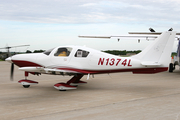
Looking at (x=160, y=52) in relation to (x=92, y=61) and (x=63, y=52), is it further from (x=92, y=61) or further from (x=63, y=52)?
(x=63, y=52)

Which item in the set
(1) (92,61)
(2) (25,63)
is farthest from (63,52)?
(2) (25,63)

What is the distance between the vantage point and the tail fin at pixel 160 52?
967 centimetres

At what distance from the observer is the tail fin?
967cm

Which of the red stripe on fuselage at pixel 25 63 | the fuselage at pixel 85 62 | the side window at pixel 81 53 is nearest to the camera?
the fuselage at pixel 85 62

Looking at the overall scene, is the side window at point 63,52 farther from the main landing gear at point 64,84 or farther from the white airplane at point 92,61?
the main landing gear at point 64,84

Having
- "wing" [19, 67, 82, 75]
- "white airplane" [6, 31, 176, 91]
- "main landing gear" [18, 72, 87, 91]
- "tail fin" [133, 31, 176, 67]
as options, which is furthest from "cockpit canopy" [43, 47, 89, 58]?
"tail fin" [133, 31, 176, 67]

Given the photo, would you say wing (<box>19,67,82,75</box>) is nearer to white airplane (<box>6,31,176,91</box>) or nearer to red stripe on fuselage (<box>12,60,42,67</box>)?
white airplane (<box>6,31,176,91</box>)

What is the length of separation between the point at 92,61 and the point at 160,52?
289 cm

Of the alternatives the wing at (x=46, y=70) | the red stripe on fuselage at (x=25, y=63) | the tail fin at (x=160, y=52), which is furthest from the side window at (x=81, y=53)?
the tail fin at (x=160, y=52)

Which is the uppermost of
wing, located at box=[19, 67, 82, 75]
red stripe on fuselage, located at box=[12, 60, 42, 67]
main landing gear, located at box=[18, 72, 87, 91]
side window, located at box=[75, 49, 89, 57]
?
side window, located at box=[75, 49, 89, 57]

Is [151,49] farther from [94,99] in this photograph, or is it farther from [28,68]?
[28,68]

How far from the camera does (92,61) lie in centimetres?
1007

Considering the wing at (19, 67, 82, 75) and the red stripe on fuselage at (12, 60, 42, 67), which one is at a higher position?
the red stripe on fuselage at (12, 60, 42, 67)

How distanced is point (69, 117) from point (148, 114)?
6.46 feet
